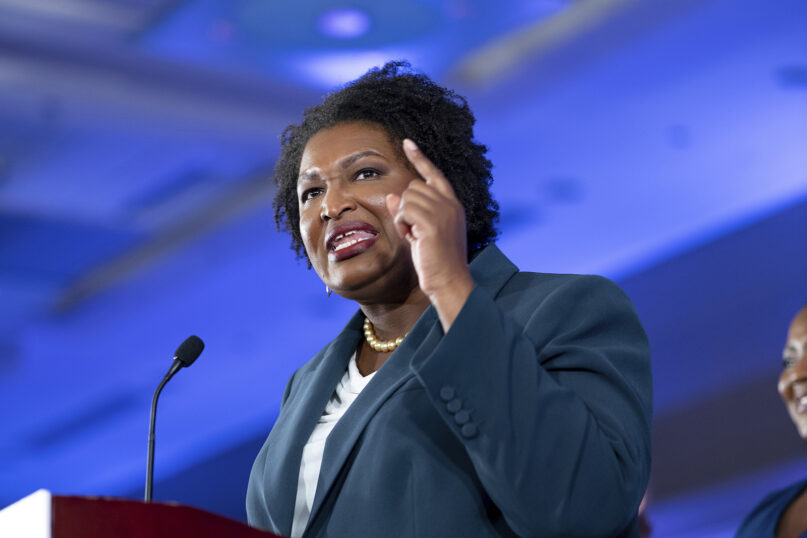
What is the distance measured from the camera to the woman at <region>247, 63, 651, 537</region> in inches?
57.2

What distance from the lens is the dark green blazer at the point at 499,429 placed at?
1441 mm

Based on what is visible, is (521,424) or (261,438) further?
(261,438)

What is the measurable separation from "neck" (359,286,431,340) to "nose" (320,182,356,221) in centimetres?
20

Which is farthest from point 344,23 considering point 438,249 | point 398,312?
point 438,249

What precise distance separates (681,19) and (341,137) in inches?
127

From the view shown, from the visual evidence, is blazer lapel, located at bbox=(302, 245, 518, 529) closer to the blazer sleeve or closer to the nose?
the blazer sleeve

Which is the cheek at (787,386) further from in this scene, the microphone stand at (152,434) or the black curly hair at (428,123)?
the microphone stand at (152,434)

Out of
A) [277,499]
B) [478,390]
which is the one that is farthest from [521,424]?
[277,499]

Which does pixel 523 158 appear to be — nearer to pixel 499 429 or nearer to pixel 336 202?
pixel 336 202

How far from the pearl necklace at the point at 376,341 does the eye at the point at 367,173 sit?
1.01 ft

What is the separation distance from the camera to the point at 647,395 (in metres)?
1.68

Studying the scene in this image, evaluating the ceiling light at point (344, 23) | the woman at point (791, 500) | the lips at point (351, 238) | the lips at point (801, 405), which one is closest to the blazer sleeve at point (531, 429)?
the lips at point (351, 238)

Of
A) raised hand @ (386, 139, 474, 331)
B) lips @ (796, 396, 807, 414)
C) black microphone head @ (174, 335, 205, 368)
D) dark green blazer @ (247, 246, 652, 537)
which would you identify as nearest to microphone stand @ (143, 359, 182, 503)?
black microphone head @ (174, 335, 205, 368)

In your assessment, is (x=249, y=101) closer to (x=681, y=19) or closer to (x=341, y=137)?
(x=681, y=19)
